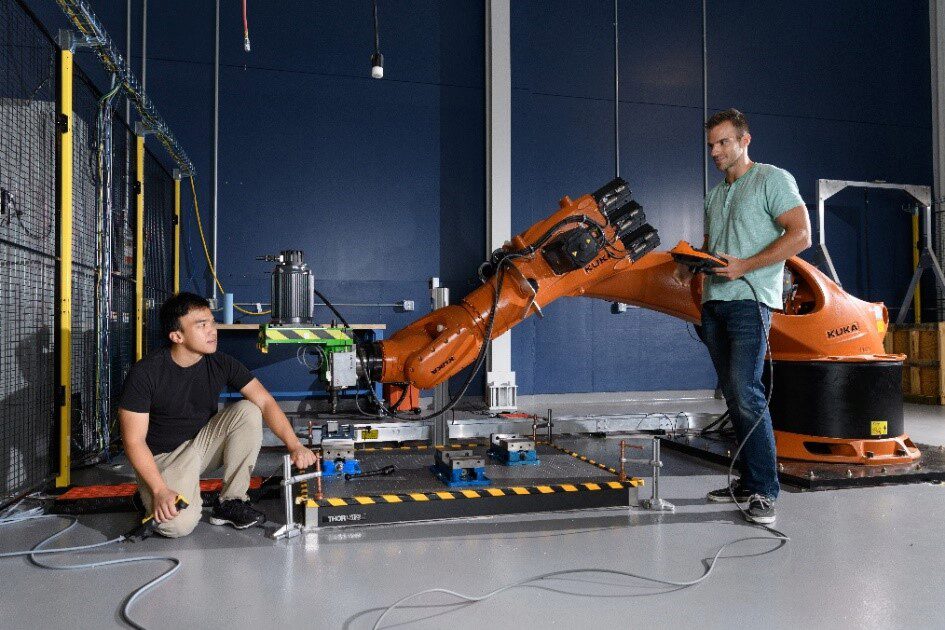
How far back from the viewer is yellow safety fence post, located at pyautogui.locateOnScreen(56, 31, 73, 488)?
12.3ft

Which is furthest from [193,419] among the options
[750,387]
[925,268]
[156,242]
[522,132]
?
[925,268]

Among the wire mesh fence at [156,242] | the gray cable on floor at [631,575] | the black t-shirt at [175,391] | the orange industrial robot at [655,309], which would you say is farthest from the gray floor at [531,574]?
the wire mesh fence at [156,242]

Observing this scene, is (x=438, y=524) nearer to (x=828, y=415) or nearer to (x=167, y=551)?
(x=167, y=551)

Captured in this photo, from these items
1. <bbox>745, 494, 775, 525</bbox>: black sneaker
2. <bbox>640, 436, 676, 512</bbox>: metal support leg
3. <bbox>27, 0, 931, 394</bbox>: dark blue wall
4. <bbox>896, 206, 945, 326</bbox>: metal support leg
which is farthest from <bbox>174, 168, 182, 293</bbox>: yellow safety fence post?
<bbox>896, 206, 945, 326</bbox>: metal support leg

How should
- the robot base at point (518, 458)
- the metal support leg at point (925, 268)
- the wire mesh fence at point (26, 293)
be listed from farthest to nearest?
1. the metal support leg at point (925, 268)
2. the robot base at point (518, 458)
3. the wire mesh fence at point (26, 293)

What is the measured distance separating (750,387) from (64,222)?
12.4 ft

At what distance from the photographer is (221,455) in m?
3.38

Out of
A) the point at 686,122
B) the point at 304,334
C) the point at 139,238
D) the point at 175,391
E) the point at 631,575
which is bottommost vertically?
the point at 631,575

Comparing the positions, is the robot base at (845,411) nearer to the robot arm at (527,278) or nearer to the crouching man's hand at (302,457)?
the robot arm at (527,278)

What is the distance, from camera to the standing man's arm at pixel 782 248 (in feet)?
10.4

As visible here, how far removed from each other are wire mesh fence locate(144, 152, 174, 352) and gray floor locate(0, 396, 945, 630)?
125 inches

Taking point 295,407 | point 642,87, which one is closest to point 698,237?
point 642,87

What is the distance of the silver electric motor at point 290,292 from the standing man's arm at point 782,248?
2034 mm

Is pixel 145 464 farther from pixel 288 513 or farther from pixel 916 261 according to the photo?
pixel 916 261
